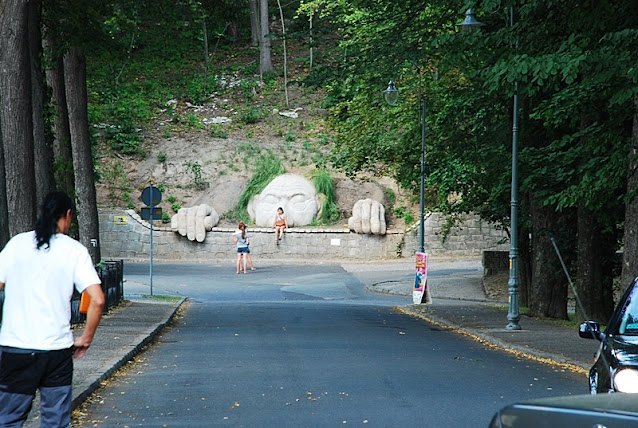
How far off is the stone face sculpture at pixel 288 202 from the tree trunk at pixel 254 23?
2084 cm

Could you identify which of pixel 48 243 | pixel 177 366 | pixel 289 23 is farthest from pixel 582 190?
pixel 289 23

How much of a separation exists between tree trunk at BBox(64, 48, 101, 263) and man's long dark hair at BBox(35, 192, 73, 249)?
695 inches

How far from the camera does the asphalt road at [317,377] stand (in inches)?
376

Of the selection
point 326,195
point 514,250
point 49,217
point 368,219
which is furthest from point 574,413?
point 326,195

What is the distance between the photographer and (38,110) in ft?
60.1

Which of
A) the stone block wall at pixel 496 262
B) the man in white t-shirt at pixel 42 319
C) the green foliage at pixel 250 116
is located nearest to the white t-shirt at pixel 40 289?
the man in white t-shirt at pixel 42 319

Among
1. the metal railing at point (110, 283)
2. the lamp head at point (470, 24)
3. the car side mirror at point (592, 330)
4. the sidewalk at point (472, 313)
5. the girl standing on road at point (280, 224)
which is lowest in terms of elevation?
the sidewalk at point (472, 313)

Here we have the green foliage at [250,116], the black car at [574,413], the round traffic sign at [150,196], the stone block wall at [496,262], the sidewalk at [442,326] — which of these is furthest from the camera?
the green foliage at [250,116]

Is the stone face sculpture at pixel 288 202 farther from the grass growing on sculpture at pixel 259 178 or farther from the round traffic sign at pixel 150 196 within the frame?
the round traffic sign at pixel 150 196

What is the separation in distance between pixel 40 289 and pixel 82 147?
19.0 m

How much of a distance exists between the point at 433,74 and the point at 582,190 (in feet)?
64.5

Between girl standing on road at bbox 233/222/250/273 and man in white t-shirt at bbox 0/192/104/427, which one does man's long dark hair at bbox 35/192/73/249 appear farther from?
girl standing on road at bbox 233/222/250/273

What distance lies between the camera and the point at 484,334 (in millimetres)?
18609

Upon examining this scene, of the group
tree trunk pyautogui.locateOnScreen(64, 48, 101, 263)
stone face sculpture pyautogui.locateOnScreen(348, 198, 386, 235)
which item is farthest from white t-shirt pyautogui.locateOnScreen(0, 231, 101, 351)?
stone face sculpture pyautogui.locateOnScreen(348, 198, 386, 235)
